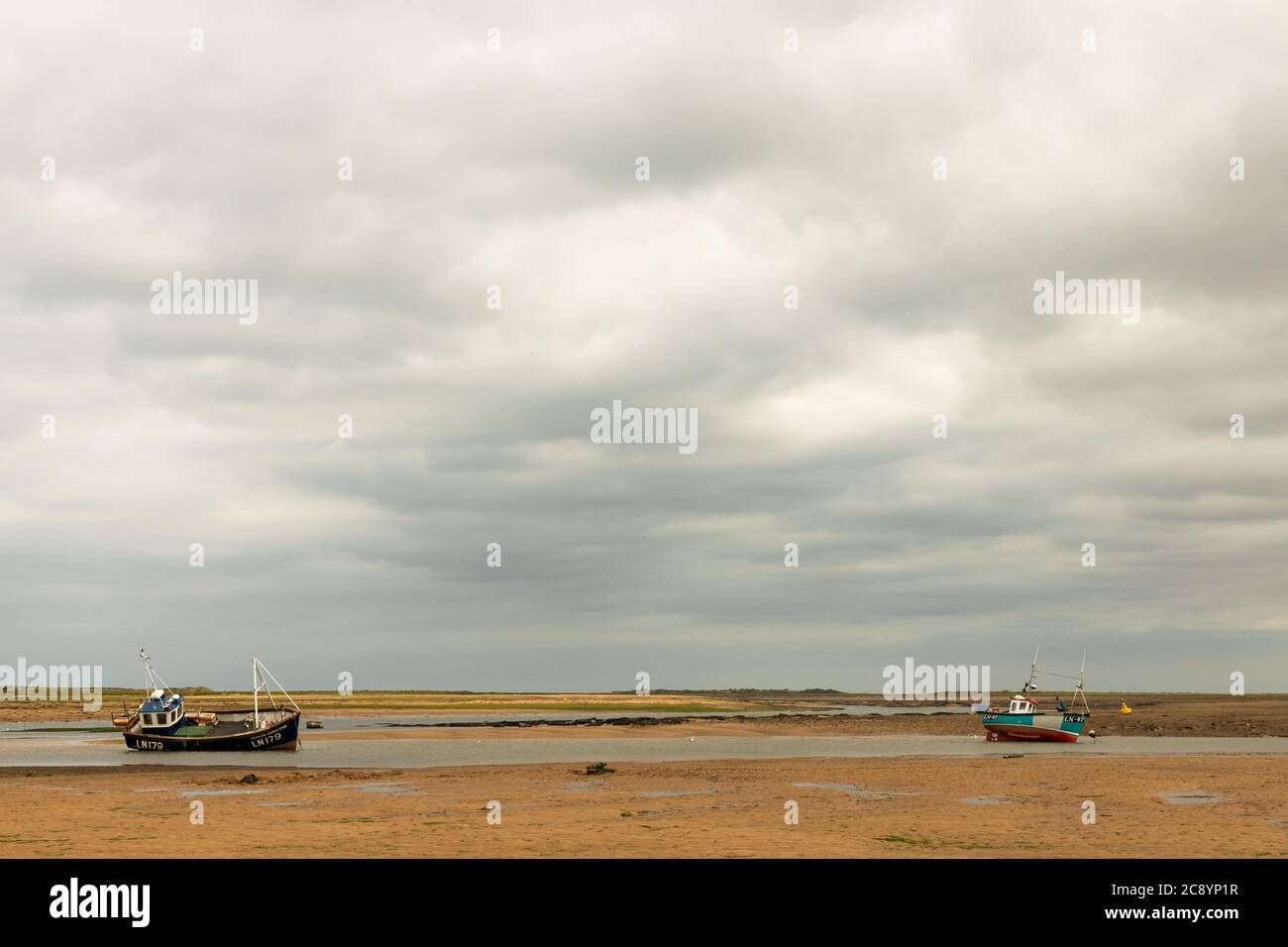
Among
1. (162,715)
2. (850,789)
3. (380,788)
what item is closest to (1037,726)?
(850,789)

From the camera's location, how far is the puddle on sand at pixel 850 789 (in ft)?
119

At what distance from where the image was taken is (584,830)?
1069 inches

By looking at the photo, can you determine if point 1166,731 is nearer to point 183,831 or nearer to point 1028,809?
point 1028,809

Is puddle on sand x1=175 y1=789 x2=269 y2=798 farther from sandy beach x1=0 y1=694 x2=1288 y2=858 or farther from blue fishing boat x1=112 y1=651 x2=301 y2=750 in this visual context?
blue fishing boat x1=112 y1=651 x2=301 y2=750

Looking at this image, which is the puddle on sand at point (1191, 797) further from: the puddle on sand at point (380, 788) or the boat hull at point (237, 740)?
the boat hull at point (237, 740)

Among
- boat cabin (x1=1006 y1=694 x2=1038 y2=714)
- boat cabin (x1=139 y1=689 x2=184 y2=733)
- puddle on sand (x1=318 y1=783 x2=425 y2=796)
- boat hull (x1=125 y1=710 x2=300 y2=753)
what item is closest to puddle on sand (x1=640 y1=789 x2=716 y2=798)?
puddle on sand (x1=318 y1=783 x2=425 y2=796)

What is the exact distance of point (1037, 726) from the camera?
2849 inches

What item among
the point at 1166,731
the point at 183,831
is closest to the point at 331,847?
the point at 183,831

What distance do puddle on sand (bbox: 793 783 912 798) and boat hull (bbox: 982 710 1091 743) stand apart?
37536 millimetres

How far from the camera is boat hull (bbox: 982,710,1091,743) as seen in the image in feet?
235

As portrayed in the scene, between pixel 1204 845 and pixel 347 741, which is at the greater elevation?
pixel 1204 845

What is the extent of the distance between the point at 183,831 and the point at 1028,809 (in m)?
24.5

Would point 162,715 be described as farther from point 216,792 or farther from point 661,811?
point 661,811
